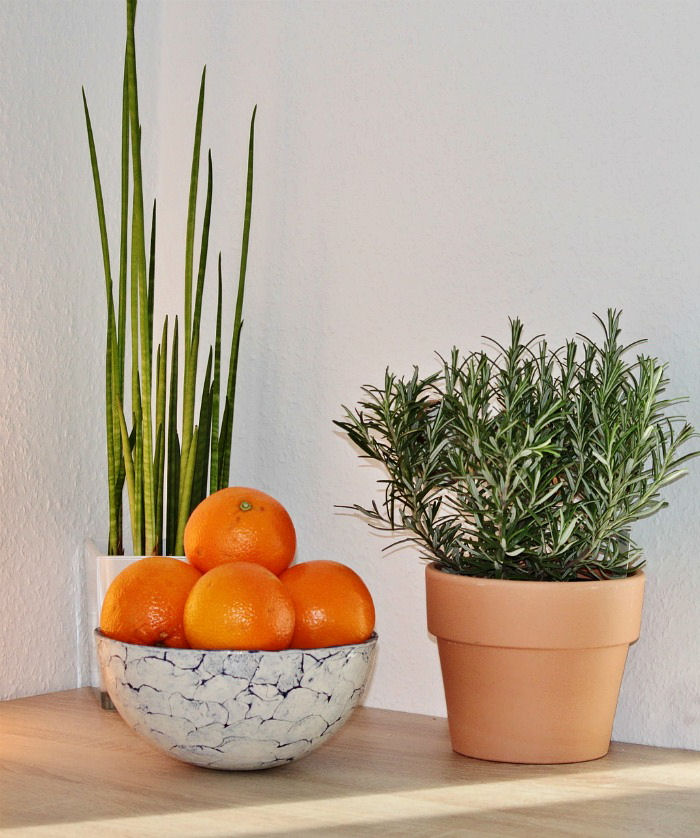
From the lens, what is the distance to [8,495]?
3.69 ft

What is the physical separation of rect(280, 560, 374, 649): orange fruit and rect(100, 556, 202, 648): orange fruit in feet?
0.29

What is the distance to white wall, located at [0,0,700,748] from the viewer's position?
3.34ft

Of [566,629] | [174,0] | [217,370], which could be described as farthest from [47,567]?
[174,0]

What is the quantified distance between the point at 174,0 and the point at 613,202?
623 millimetres

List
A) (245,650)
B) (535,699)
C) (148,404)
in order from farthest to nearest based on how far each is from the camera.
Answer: (148,404) → (535,699) → (245,650)

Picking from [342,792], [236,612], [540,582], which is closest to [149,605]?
[236,612]

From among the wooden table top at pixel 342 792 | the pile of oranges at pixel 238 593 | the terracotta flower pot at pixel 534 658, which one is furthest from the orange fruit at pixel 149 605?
the terracotta flower pot at pixel 534 658

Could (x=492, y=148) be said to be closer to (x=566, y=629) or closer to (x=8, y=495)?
(x=566, y=629)

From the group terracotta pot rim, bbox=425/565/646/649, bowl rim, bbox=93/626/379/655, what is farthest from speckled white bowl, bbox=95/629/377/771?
terracotta pot rim, bbox=425/565/646/649

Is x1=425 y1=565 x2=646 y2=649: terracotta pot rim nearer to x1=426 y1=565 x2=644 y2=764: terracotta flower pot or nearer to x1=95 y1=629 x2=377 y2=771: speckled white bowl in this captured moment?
x1=426 y1=565 x2=644 y2=764: terracotta flower pot

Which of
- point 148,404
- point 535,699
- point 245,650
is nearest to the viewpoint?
point 245,650

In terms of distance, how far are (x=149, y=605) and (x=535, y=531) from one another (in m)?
0.32

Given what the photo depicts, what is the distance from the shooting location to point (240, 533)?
2.86 feet

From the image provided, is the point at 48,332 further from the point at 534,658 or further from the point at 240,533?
the point at 534,658
